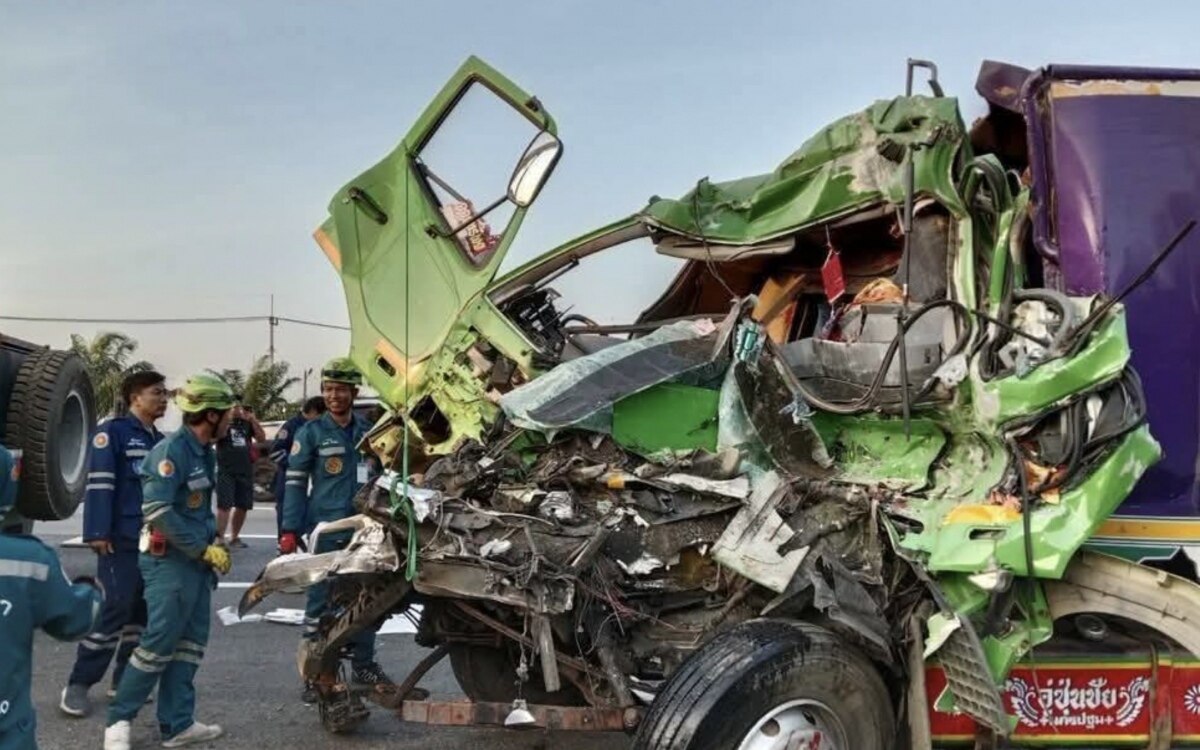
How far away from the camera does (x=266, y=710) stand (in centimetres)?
516

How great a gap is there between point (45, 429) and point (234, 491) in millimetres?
2490

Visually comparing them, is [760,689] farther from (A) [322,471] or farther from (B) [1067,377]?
(A) [322,471]

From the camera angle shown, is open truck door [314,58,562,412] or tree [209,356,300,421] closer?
open truck door [314,58,562,412]

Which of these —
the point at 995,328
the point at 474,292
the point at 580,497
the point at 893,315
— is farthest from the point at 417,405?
the point at 995,328

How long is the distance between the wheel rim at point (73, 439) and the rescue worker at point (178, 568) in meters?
3.64

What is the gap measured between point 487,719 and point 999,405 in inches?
77.5

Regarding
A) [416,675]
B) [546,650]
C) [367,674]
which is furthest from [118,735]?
[546,650]

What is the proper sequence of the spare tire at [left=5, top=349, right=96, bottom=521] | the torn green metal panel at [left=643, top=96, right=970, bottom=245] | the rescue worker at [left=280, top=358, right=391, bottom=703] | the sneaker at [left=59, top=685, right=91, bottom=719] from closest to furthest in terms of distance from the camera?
the torn green metal panel at [left=643, top=96, right=970, bottom=245], the sneaker at [left=59, top=685, right=91, bottom=719], the rescue worker at [left=280, top=358, right=391, bottom=703], the spare tire at [left=5, top=349, right=96, bottom=521]

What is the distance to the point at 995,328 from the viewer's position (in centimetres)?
373

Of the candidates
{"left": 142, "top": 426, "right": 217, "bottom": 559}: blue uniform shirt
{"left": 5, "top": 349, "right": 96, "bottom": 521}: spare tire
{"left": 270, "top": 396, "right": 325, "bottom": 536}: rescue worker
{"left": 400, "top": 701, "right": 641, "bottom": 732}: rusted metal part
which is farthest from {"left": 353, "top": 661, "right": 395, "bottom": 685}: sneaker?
{"left": 5, "top": 349, "right": 96, "bottom": 521}: spare tire

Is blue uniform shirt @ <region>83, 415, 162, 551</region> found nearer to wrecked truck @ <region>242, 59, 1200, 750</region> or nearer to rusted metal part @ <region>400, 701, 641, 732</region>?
wrecked truck @ <region>242, 59, 1200, 750</region>

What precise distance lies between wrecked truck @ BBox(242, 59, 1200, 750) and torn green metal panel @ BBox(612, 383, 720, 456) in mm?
12

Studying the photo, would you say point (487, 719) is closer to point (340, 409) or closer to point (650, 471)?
point (650, 471)

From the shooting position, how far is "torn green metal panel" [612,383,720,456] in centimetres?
393
